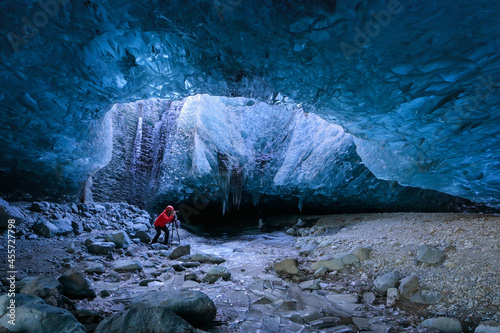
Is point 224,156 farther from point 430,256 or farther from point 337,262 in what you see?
point 430,256

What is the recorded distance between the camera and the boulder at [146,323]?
74.7 inches

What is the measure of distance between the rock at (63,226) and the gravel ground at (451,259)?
5707mm

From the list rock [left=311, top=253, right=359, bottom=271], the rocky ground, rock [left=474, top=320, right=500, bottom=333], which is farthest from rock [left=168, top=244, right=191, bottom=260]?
rock [left=474, top=320, right=500, bottom=333]

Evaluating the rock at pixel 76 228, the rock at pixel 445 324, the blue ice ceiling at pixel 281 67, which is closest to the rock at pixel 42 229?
the rock at pixel 76 228

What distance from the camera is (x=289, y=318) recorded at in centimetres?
265

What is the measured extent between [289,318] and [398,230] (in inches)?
182

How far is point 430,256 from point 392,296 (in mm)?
1152

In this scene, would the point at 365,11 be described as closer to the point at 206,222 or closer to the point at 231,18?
the point at 231,18

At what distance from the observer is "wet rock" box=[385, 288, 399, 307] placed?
2.92m

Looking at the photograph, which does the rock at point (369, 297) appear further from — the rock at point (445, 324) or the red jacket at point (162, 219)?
the red jacket at point (162, 219)

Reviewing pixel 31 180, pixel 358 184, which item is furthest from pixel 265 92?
pixel 31 180

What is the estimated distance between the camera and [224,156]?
9.80 metres

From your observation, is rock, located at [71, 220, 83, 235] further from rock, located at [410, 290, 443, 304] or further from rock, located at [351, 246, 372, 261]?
rock, located at [410, 290, 443, 304]

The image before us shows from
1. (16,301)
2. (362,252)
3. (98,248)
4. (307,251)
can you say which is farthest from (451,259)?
(98,248)
